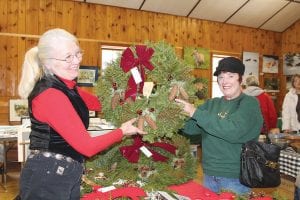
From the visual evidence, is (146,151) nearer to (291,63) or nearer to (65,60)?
(65,60)

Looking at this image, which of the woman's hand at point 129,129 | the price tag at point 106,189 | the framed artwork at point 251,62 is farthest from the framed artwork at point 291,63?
the woman's hand at point 129,129

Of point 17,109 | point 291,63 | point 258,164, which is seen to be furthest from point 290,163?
point 291,63

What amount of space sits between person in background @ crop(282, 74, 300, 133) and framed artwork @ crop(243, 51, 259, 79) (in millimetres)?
2218

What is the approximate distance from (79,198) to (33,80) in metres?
0.59

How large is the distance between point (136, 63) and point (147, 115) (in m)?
0.27

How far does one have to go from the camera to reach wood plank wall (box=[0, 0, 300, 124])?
14.8ft

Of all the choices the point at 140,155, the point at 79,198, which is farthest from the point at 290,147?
the point at 79,198

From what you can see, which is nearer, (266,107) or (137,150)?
(137,150)

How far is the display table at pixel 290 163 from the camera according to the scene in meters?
3.21

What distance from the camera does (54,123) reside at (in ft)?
4.07

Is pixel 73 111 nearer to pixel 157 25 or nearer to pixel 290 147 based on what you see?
pixel 290 147

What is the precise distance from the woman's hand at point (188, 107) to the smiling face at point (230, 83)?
285 millimetres

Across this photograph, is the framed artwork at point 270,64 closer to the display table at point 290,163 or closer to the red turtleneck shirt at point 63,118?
the display table at point 290,163

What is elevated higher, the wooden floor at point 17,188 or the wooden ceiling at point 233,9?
the wooden ceiling at point 233,9
